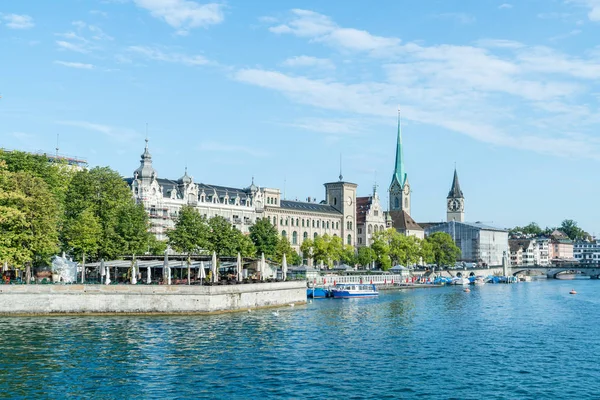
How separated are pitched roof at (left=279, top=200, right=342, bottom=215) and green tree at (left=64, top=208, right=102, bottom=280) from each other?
80739 mm

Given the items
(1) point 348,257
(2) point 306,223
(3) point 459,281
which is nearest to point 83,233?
(1) point 348,257

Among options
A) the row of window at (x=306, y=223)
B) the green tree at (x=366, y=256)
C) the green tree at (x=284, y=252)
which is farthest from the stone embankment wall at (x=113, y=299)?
the green tree at (x=366, y=256)

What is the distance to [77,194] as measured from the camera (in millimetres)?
95188

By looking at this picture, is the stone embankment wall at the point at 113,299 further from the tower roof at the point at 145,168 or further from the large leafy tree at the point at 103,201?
the tower roof at the point at 145,168

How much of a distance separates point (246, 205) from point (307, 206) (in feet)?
83.1

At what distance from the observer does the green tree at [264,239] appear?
129175 millimetres

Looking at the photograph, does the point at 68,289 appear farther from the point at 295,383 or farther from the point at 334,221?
the point at 334,221

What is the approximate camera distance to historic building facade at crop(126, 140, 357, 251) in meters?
134

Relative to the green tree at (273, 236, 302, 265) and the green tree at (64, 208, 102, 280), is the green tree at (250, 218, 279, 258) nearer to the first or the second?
the green tree at (273, 236, 302, 265)

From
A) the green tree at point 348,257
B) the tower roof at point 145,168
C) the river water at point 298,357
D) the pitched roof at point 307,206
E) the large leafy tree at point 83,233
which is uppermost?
the tower roof at point 145,168

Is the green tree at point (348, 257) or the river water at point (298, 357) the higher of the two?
the green tree at point (348, 257)

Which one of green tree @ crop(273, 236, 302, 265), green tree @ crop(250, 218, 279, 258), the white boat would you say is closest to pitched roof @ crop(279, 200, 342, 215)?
green tree @ crop(273, 236, 302, 265)

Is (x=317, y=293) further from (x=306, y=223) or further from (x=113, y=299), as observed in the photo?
(x=306, y=223)

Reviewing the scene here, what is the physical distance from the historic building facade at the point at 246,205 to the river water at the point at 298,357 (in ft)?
194
